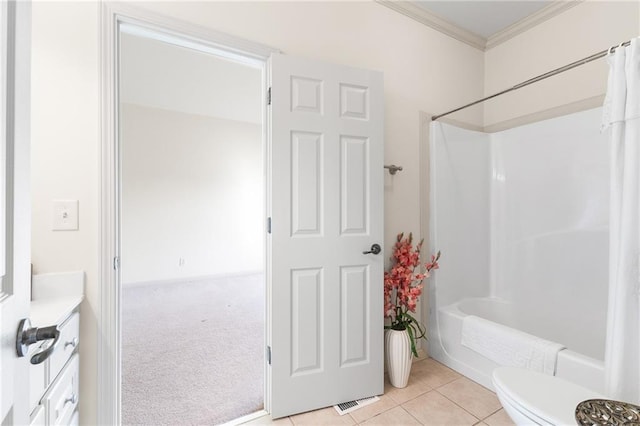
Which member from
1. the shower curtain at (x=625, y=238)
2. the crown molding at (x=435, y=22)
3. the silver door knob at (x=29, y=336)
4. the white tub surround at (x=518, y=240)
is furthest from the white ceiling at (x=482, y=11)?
the silver door knob at (x=29, y=336)

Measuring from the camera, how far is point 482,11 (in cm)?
215

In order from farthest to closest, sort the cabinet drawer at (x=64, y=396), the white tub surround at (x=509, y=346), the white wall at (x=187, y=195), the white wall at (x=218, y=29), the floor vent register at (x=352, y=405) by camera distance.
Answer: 1. the white wall at (x=187, y=195)
2. the floor vent register at (x=352, y=405)
3. the white tub surround at (x=509, y=346)
4. the white wall at (x=218, y=29)
5. the cabinet drawer at (x=64, y=396)

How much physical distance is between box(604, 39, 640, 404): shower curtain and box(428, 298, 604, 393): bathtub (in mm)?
341

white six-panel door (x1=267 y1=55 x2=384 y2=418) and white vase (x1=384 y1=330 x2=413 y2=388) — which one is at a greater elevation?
white six-panel door (x1=267 y1=55 x2=384 y2=418)

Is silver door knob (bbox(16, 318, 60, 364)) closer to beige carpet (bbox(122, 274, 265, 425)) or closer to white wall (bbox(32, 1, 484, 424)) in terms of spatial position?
white wall (bbox(32, 1, 484, 424))

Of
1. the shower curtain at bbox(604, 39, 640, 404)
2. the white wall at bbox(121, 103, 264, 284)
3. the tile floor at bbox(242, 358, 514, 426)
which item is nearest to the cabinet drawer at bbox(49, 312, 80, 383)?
the tile floor at bbox(242, 358, 514, 426)

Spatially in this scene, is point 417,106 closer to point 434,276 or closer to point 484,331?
point 434,276

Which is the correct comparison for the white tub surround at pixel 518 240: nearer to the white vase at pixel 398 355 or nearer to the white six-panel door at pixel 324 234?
the white vase at pixel 398 355

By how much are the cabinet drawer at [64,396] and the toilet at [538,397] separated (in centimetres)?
168

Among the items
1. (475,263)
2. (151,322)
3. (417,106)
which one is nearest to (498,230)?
(475,263)

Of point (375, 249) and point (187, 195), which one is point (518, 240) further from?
point (187, 195)

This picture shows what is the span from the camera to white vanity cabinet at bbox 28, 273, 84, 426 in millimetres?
834

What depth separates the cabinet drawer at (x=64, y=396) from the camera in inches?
36.5

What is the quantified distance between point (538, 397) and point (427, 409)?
28.9 inches
